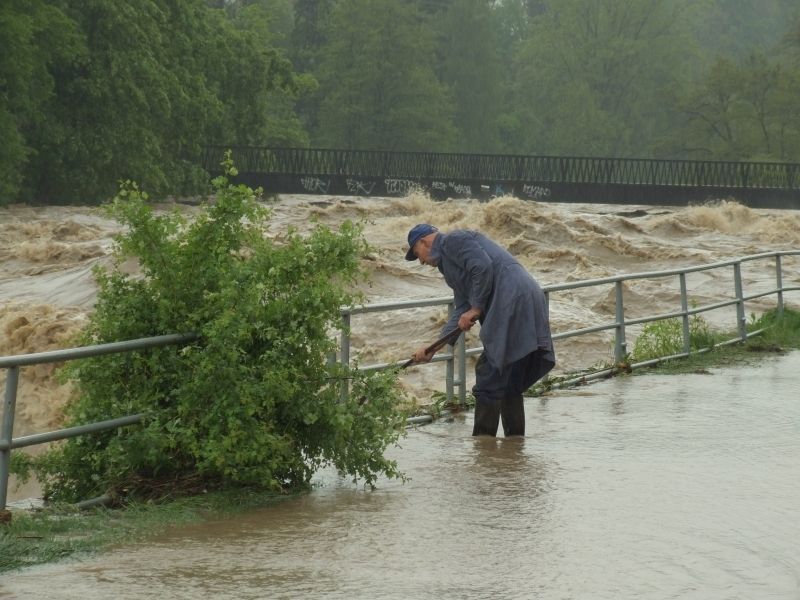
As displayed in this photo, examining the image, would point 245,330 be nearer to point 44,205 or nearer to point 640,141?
point 44,205

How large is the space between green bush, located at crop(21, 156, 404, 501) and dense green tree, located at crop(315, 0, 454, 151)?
248 ft

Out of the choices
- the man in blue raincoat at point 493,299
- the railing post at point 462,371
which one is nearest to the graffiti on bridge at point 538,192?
the railing post at point 462,371

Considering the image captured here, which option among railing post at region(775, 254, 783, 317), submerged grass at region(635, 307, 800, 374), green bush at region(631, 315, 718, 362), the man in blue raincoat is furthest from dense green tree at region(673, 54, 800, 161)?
the man in blue raincoat

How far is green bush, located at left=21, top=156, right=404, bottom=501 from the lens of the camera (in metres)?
7.94

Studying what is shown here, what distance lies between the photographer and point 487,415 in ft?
33.6

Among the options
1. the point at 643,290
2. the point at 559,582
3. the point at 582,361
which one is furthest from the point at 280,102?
the point at 559,582

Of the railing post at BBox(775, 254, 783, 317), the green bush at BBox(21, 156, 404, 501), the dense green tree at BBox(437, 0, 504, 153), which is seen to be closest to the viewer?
the green bush at BBox(21, 156, 404, 501)

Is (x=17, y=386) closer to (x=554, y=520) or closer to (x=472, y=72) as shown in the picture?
(x=554, y=520)

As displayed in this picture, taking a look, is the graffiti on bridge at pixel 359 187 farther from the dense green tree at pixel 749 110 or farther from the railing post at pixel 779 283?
the railing post at pixel 779 283

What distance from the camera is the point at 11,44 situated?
4294 cm

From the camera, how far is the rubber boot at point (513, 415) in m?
10.3

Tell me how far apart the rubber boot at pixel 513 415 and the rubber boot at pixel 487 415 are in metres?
0.08

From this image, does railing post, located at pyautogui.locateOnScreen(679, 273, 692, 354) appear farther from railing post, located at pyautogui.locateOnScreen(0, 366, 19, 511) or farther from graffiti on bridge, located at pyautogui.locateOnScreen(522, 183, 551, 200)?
graffiti on bridge, located at pyautogui.locateOnScreen(522, 183, 551, 200)

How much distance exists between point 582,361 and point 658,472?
1516 centimetres
